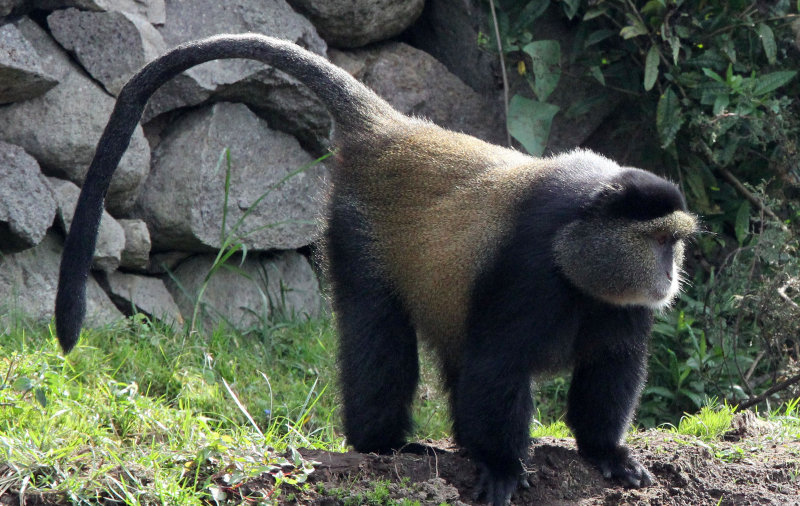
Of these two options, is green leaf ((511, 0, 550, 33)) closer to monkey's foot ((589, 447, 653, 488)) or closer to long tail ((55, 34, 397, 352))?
long tail ((55, 34, 397, 352))

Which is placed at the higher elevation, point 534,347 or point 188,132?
point 188,132

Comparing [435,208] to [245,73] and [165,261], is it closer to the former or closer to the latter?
[245,73]

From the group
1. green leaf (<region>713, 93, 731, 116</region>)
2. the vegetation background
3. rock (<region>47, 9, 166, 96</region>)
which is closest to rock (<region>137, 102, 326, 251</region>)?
the vegetation background

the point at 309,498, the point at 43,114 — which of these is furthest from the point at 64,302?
the point at 43,114

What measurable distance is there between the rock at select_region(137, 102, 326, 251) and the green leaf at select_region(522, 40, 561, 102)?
1.68 m

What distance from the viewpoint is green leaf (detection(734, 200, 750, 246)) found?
6574mm

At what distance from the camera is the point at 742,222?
660cm

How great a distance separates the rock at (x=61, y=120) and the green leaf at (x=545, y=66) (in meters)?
2.71

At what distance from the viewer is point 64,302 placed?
400 centimetres

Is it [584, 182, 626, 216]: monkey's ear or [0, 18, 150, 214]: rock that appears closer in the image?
[584, 182, 626, 216]: monkey's ear

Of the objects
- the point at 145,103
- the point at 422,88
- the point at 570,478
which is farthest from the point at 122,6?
the point at 570,478

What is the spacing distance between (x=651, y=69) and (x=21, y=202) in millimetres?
3967

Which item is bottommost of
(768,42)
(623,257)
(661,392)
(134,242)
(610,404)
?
(661,392)

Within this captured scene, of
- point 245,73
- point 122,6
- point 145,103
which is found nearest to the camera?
point 145,103
